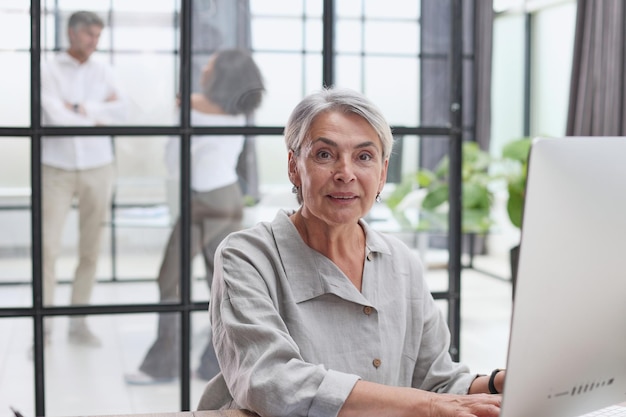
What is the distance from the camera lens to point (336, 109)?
5.71 ft

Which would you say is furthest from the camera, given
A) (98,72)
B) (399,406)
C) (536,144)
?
(98,72)

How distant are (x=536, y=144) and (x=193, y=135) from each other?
1.85m

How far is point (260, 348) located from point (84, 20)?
161cm

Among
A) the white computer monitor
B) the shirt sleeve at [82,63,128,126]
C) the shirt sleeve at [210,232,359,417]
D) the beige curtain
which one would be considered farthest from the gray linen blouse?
Answer: the beige curtain

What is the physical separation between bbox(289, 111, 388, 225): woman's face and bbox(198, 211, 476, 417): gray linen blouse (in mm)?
95

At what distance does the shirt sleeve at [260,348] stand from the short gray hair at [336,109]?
0.24 meters

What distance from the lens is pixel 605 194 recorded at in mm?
1214

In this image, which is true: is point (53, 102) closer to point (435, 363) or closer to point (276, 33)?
point (276, 33)

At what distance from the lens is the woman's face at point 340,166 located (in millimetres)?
1729

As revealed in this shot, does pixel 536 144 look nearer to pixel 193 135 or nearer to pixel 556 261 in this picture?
pixel 556 261

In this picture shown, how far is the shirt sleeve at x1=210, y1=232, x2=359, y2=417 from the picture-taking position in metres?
1.50

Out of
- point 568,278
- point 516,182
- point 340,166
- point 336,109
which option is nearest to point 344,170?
point 340,166

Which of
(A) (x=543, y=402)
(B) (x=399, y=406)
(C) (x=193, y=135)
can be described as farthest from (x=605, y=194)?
(C) (x=193, y=135)

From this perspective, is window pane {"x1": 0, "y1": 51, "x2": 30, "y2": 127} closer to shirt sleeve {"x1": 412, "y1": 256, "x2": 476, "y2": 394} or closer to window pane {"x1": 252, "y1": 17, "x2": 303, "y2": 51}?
window pane {"x1": 252, "y1": 17, "x2": 303, "y2": 51}
